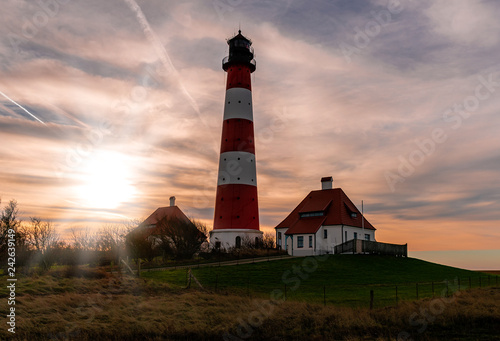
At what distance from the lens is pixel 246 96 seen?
4434 cm

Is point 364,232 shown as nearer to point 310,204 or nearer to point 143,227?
point 310,204

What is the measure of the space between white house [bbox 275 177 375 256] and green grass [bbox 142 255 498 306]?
4518 mm

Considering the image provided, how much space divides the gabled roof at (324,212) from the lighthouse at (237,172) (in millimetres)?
5044

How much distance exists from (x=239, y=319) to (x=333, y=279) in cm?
1307

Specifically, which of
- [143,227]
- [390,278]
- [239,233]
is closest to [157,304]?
[390,278]

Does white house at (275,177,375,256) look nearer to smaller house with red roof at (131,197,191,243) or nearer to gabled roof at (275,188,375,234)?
gabled roof at (275,188,375,234)

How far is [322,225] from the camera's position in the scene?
4394 centimetres

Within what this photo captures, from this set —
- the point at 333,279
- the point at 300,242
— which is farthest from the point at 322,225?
the point at 333,279

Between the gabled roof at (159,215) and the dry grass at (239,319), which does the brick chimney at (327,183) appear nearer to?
the gabled roof at (159,215)

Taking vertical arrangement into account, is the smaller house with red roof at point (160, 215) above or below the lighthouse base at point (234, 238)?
above

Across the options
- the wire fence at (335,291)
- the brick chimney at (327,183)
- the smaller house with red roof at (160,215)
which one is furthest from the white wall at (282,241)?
the wire fence at (335,291)

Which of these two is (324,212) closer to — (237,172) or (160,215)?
(237,172)

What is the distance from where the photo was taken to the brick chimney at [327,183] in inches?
1937

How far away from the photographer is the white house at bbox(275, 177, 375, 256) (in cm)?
4294
